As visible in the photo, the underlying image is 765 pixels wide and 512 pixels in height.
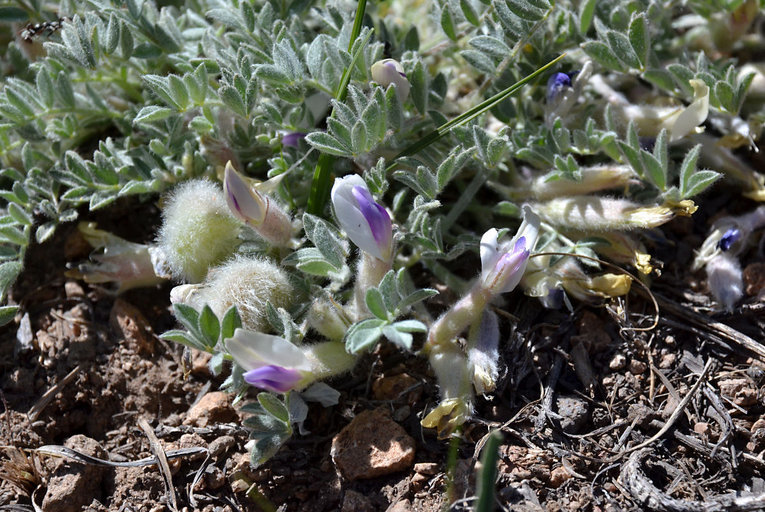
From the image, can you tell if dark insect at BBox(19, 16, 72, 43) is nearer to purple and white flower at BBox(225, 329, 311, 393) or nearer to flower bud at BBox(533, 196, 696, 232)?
purple and white flower at BBox(225, 329, 311, 393)

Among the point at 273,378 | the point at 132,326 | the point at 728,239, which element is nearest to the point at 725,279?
the point at 728,239

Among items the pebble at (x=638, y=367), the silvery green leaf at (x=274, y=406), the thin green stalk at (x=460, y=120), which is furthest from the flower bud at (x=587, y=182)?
the silvery green leaf at (x=274, y=406)

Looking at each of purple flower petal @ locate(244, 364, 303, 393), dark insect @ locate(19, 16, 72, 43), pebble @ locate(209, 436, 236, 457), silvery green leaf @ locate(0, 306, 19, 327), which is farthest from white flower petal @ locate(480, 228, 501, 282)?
dark insect @ locate(19, 16, 72, 43)

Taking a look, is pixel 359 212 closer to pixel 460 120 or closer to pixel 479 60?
pixel 460 120

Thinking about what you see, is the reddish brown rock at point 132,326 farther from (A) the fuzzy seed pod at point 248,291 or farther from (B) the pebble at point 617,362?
(B) the pebble at point 617,362

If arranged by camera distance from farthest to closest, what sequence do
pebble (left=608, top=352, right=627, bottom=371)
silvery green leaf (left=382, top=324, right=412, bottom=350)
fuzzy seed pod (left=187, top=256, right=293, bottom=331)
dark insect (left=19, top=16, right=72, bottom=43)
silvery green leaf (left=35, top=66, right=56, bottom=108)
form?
1. dark insect (left=19, top=16, right=72, bottom=43)
2. silvery green leaf (left=35, top=66, right=56, bottom=108)
3. pebble (left=608, top=352, right=627, bottom=371)
4. fuzzy seed pod (left=187, top=256, right=293, bottom=331)
5. silvery green leaf (left=382, top=324, right=412, bottom=350)

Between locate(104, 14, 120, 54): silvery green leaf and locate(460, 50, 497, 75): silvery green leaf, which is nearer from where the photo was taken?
locate(104, 14, 120, 54): silvery green leaf
